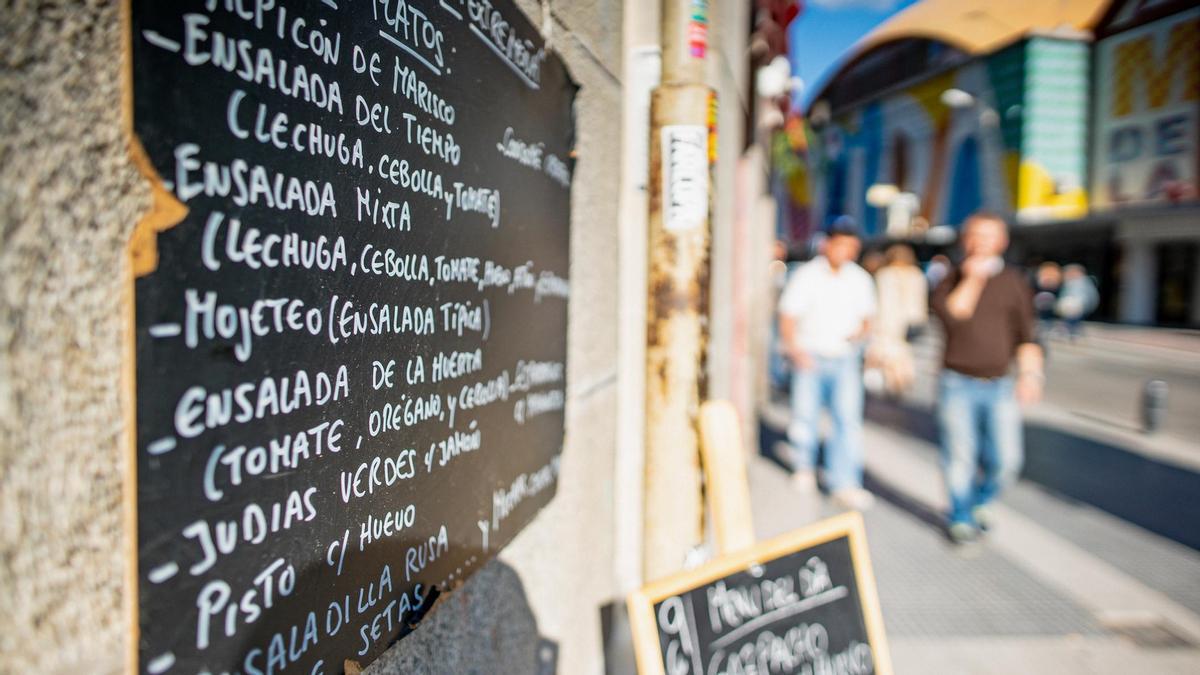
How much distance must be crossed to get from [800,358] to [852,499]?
1056mm

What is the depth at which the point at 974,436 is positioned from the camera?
4.23 metres

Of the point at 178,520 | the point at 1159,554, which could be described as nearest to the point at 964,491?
the point at 1159,554

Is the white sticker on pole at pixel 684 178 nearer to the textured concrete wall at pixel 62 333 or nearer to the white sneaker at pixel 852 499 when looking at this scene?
the textured concrete wall at pixel 62 333

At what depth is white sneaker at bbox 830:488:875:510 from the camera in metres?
4.99

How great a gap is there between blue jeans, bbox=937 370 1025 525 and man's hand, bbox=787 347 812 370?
0.99 metres

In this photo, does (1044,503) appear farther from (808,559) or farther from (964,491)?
(808,559)

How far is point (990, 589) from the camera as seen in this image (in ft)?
12.4

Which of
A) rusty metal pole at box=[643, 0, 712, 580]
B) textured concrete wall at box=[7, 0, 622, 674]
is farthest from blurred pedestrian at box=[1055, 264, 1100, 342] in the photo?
textured concrete wall at box=[7, 0, 622, 674]

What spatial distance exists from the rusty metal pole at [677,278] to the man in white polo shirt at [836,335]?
3125mm

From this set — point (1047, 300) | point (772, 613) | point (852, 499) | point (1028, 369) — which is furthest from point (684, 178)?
point (1047, 300)

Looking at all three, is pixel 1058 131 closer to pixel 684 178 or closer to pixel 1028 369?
pixel 1028 369

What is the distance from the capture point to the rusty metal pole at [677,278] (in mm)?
2061

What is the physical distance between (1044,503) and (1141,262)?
21.3m

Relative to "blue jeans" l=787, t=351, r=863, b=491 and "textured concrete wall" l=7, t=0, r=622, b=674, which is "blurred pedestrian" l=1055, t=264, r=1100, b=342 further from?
"textured concrete wall" l=7, t=0, r=622, b=674
